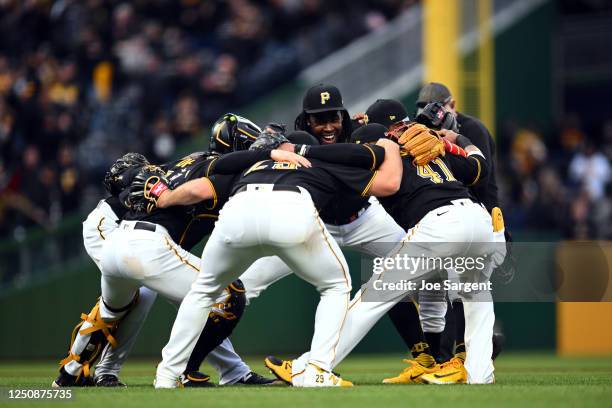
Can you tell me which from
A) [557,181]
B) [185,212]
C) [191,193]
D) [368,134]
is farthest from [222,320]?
[557,181]

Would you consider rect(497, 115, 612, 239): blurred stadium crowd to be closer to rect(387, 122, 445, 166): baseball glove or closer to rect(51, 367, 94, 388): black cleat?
rect(387, 122, 445, 166): baseball glove

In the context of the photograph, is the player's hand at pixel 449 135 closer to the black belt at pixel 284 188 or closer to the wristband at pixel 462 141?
the wristband at pixel 462 141

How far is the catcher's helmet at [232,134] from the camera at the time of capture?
879cm

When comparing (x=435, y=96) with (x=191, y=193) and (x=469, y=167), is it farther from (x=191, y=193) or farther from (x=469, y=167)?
(x=191, y=193)

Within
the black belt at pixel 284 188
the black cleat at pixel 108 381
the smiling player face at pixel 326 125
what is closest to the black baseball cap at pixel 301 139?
the smiling player face at pixel 326 125

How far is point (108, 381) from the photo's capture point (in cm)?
893

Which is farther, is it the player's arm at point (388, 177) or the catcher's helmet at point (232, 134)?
the catcher's helmet at point (232, 134)

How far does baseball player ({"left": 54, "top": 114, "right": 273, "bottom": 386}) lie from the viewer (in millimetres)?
8508

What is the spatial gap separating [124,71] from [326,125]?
10.0 m

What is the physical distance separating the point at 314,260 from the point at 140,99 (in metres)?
10.6

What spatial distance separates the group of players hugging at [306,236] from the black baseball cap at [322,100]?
0.04 ft

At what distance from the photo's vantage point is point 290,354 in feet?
47.9

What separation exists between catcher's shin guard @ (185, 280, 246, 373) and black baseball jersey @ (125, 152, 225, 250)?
59 cm

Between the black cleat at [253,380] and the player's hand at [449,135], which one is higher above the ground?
the player's hand at [449,135]
